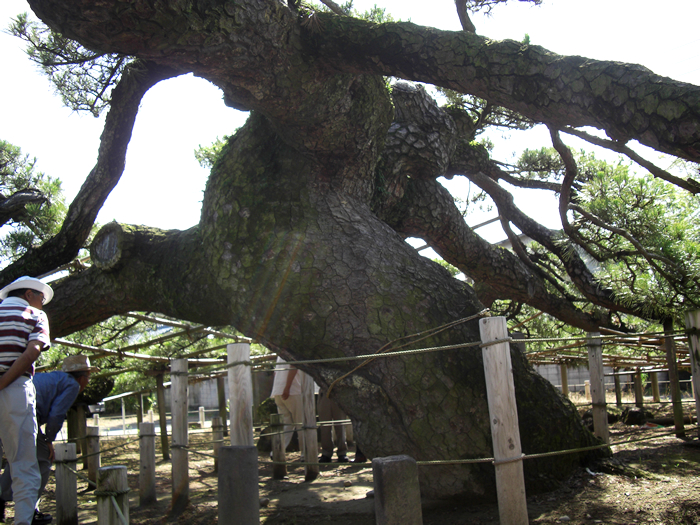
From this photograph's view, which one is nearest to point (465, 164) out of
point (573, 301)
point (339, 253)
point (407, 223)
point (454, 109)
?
point (454, 109)

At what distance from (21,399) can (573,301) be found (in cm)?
602

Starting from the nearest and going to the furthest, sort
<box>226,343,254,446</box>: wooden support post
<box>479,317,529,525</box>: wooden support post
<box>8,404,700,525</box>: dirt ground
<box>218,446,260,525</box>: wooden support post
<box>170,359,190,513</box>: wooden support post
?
<box>218,446,260,525</box>: wooden support post → <box>479,317,529,525</box>: wooden support post → <box>8,404,700,525</box>: dirt ground → <box>226,343,254,446</box>: wooden support post → <box>170,359,190,513</box>: wooden support post

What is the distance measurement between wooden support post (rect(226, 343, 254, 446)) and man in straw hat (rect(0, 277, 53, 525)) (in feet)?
3.74

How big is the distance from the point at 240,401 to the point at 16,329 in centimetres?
142

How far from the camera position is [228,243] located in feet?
13.2

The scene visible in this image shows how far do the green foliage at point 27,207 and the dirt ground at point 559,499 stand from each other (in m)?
2.67

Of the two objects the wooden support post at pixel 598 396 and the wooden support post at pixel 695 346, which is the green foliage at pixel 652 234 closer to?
the wooden support post at pixel 695 346

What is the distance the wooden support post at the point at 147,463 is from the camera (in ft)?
15.6

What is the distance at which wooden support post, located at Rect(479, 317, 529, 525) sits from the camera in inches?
101

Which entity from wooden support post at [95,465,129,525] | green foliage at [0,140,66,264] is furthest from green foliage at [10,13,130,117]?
wooden support post at [95,465,129,525]

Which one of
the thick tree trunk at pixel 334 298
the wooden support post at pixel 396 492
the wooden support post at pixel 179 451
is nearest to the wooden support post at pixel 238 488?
the wooden support post at pixel 396 492

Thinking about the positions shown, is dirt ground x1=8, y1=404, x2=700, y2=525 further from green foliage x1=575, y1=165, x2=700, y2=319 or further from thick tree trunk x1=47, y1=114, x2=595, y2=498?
green foliage x1=575, y1=165, x2=700, y2=319

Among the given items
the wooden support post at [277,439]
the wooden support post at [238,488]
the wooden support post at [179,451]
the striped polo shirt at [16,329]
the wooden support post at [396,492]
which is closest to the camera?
the wooden support post at [396,492]

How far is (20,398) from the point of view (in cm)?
302
